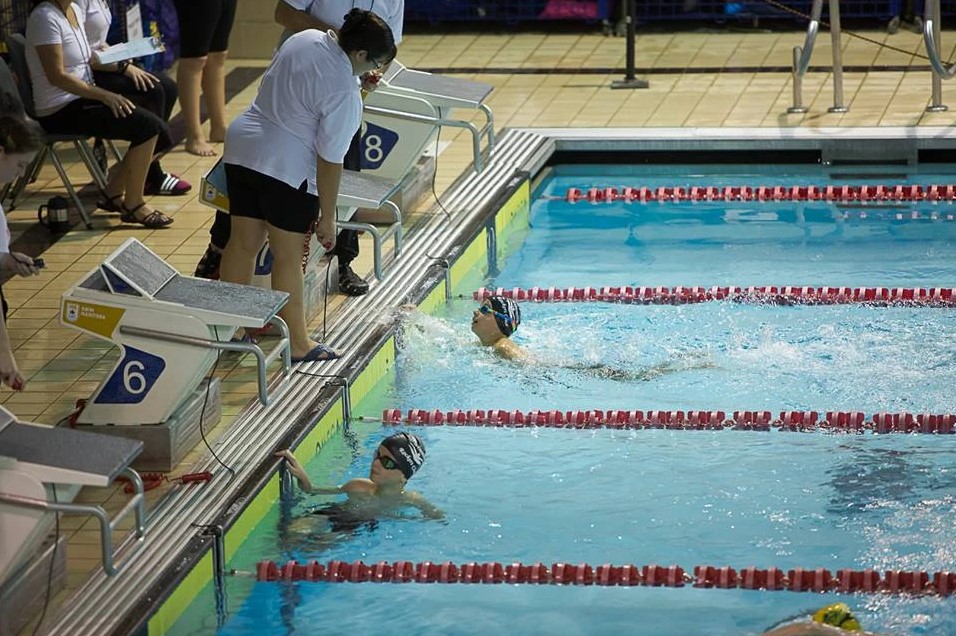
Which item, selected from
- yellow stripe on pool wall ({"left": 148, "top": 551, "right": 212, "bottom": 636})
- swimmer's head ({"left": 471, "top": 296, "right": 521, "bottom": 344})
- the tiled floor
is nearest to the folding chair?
the tiled floor

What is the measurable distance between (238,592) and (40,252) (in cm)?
295

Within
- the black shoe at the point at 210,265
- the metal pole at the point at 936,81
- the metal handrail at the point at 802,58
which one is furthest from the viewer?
the metal pole at the point at 936,81

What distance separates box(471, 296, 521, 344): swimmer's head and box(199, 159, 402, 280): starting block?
0.46m

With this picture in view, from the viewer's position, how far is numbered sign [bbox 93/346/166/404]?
15.8 ft

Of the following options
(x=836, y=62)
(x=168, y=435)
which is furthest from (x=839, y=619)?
(x=836, y=62)

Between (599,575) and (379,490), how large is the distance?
76cm

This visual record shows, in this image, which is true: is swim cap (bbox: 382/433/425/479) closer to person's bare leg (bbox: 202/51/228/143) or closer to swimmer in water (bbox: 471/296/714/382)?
swimmer in water (bbox: 471/296/714/382)

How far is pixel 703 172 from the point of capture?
29.4 feet

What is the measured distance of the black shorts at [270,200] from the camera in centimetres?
546

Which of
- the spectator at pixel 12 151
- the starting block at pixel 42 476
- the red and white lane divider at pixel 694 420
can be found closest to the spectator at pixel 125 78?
the red and white lane divider at pixel 694 420

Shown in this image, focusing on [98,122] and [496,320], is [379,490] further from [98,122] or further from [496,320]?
[98,122]

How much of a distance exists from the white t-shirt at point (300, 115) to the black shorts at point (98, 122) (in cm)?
166

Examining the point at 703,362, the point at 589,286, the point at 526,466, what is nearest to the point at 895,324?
the point at 703,362

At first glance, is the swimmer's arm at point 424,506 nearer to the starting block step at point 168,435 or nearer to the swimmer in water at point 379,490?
the swimmer in water at point 379,490
